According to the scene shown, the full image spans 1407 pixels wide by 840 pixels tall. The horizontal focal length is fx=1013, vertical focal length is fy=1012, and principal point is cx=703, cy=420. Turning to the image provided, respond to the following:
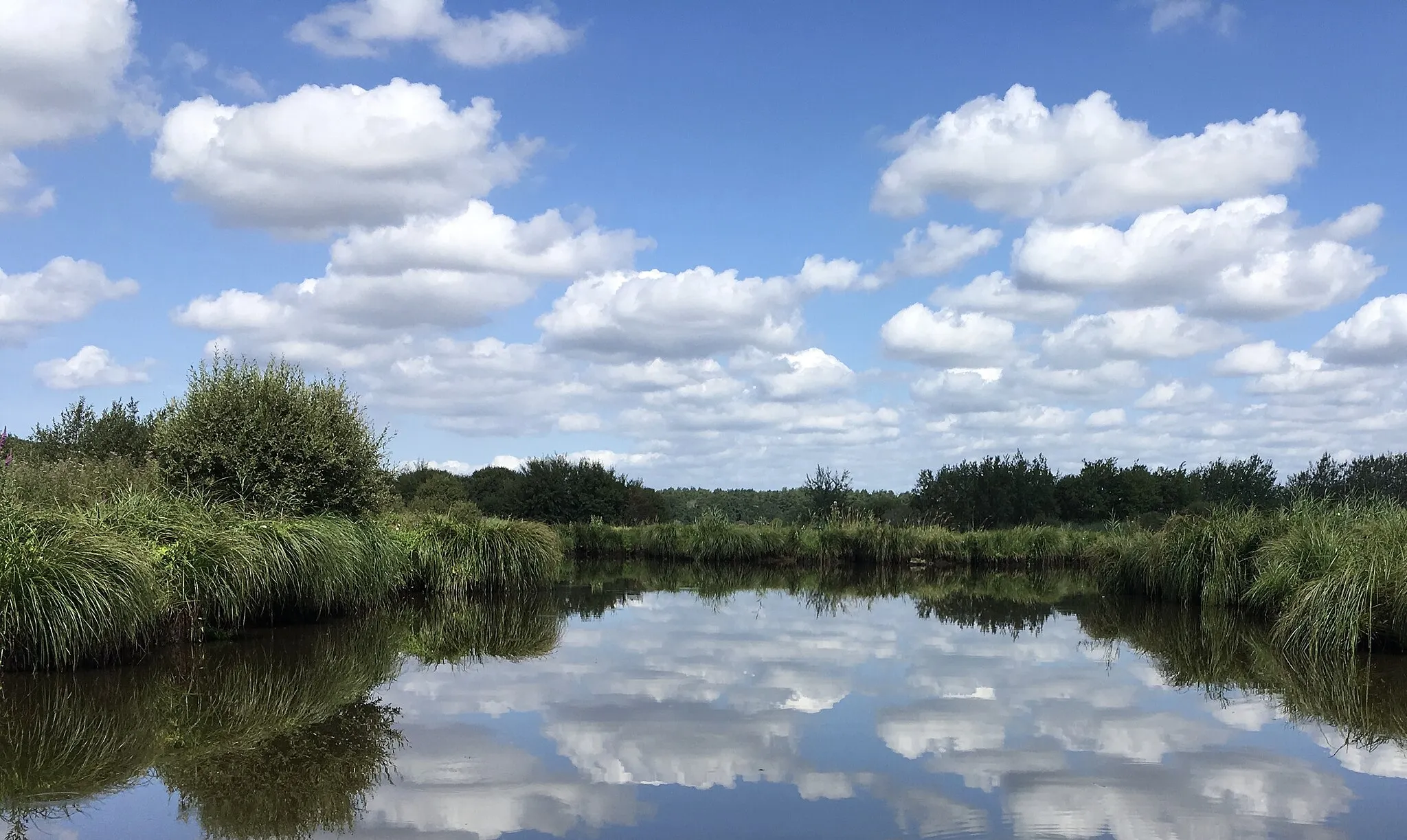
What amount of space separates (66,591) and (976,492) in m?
28.4

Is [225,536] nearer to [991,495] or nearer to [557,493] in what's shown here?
[557,493]

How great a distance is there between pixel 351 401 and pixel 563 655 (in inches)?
279

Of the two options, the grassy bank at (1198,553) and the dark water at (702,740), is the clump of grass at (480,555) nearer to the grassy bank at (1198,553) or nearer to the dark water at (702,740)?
the dark water at (702,740)

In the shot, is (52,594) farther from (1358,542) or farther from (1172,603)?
(1172,603)

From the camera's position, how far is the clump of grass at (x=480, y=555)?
51.3 feet

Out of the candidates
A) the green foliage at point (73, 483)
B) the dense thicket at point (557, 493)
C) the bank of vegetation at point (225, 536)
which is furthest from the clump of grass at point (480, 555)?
the dense thicket at point (557, 493)

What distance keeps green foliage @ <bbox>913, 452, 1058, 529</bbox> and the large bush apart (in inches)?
837

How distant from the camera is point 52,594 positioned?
7.87m

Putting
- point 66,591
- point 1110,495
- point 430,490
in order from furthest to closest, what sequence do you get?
point 1110,495
point 430,490
point 66,591

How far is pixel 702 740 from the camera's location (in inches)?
258

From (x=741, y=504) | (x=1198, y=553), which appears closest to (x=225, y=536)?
(x=1198, y=553)

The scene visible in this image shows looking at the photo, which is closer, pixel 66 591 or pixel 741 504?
pixel 66 591

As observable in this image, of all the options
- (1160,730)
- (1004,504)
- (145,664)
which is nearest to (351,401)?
(145,664)

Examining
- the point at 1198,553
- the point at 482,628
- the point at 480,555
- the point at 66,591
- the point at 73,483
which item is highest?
the point at 73,483
